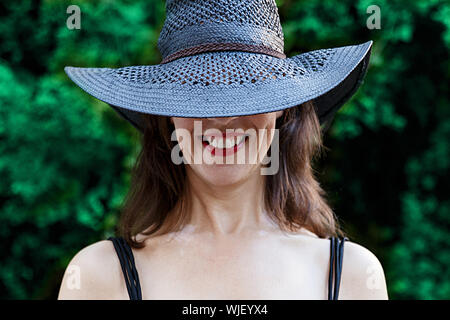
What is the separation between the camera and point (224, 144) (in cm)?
116

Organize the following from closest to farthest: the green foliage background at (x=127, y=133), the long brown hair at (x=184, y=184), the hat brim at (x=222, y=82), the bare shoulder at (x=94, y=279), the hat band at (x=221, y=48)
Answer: the hat brim at (x=222, y=82)
the hat band at (x=221, y=48)
the bare shoulder at (x=94, y=279)
the long brown hair at (x=184, y=184)
the green foliage background at (x=127, y=133)

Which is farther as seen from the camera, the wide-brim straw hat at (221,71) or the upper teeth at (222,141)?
the upper teeth at (222,141)

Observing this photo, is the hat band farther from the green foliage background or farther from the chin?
the green foliage background

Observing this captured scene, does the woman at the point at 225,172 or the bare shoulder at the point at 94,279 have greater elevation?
the woman at the point at 225,172

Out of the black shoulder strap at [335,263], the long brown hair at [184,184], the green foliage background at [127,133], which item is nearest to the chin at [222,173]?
the long brown hair at [184,184]

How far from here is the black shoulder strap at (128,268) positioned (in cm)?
120

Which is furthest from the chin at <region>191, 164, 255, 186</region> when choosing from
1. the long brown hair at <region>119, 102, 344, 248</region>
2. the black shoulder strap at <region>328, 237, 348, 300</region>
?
the black shoulder strap at <region>328, 237, 348, 300</region>

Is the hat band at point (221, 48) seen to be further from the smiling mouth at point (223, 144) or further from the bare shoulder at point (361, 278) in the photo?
the bare shoulder at point (361, 278)

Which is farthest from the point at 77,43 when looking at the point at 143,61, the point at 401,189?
the point at 401,189

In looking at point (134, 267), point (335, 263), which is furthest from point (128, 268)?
point (335, 263)

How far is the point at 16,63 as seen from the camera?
2.11 metres

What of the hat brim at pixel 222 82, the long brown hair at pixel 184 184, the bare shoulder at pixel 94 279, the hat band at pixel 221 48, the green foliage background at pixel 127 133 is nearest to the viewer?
the hat brim at pixel 222 82

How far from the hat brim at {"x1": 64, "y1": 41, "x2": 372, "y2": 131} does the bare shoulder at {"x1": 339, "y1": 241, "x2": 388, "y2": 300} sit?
0.44 metres

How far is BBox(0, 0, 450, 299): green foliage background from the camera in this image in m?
1.98
